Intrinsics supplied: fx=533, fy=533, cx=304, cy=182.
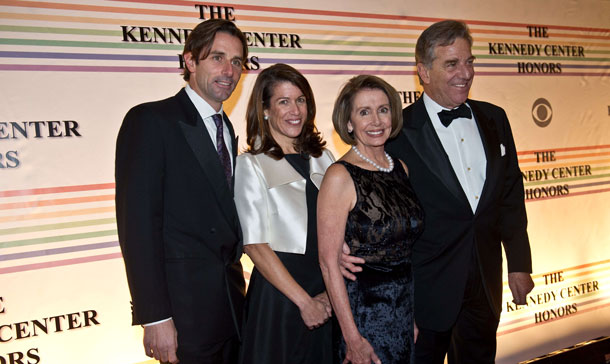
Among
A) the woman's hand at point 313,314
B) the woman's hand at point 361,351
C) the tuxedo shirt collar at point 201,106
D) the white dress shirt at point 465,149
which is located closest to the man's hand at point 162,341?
the woman's hand at point 313,314

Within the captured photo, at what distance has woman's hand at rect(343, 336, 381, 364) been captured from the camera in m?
2.00

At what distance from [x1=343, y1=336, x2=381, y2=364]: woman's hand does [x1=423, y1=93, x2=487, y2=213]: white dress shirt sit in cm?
84

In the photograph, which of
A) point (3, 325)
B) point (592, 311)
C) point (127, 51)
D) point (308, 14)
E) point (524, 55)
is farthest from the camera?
point (592, 311)

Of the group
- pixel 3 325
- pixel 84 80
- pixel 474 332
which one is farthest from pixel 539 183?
pixel 3 325

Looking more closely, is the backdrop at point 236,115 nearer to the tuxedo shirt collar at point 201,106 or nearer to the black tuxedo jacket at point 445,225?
the tuxedo shirt collar at point 201,106

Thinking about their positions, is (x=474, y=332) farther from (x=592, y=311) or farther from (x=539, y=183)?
(x=592, y=311)

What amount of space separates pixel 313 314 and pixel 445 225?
742 millimetres

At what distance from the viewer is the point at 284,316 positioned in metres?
2.15

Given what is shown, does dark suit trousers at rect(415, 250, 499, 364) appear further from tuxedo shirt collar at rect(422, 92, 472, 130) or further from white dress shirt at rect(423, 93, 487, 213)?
tuxedo shirt collar at rect(422, 92, 472, 130)

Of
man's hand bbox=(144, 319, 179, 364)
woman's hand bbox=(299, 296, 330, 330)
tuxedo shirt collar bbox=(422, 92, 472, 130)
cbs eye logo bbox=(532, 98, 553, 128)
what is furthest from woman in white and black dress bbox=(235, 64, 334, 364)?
cbs eye logo bbox=(532, 98, 553, 128)

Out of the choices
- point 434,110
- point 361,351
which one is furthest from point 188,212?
point 434,110

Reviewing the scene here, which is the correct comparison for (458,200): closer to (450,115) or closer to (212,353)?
(450,115)

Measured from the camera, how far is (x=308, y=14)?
340 centimetres

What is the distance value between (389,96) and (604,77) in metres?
3.36
